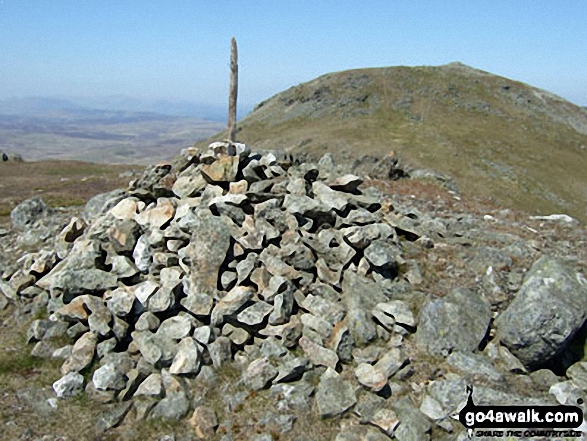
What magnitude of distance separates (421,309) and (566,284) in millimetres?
3952

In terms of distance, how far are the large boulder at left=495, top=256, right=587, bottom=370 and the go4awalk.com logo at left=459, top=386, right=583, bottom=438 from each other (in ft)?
5.09

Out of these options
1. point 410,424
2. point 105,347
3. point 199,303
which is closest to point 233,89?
point 199,303

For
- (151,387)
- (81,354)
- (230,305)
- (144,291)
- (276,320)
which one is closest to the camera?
(151,387)

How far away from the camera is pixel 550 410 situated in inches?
389

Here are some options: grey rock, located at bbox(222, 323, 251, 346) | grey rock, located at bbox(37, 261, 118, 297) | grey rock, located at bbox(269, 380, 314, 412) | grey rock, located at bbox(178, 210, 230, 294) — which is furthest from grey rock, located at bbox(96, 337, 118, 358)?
grey rock, located at bbox(269, 380, 314, 412)

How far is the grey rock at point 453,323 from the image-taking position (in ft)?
37.5

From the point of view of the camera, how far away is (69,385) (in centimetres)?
1116

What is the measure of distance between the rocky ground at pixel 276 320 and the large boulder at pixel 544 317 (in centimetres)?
5

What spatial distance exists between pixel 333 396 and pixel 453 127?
6404 centimetres

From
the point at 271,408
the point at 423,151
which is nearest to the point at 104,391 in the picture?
the point at 271,408

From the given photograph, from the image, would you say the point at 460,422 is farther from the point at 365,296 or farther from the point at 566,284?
the point at 566,284

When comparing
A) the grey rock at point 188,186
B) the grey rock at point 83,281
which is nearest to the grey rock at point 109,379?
the grey rock at point 83,281

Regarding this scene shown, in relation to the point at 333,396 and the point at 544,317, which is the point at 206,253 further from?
the point at 544,317

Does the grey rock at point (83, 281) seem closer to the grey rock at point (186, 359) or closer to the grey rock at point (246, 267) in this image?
the grey rock at point (186, 359)
